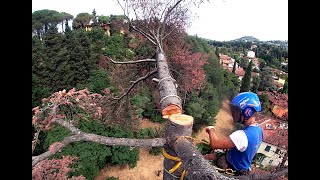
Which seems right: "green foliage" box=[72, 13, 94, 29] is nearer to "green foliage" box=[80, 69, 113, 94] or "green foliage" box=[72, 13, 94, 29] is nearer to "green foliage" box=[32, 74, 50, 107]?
"green foliage" box=[80, 69, 113, 94]

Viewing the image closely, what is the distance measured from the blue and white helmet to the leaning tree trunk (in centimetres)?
53

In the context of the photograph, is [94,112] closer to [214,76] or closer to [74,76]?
[74,76]

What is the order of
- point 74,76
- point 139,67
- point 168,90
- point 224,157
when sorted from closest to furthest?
point 224,157 → point 168,90 → point 139,67 → point 74,76

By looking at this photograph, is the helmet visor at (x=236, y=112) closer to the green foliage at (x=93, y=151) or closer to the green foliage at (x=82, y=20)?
the green foliage at (x=93, y=151)

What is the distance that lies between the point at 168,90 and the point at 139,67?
8.25 feet

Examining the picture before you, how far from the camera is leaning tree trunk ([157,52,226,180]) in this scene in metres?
1.86

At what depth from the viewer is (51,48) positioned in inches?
549

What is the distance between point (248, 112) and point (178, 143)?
73cm

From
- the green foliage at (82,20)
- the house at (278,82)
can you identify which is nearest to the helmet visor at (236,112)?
the green foliage at (82,20)

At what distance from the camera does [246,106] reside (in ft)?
7.41

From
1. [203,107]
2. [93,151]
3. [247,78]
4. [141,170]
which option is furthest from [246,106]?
[247,78]

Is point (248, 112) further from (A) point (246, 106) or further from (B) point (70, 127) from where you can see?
→ (B) point (70, 127)

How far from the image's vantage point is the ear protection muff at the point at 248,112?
7.46ft
